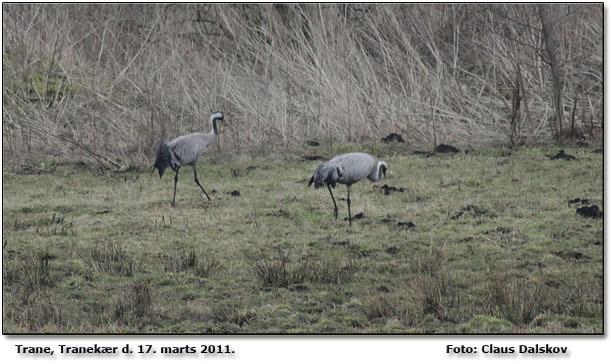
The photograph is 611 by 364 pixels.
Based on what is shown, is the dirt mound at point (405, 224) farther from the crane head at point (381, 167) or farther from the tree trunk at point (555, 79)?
the tree trunk at point (555, 79)

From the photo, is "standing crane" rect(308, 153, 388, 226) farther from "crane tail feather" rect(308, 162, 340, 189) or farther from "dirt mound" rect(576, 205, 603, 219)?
"dirt mound" rect(576, 205, 603, 219)

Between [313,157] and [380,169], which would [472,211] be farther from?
[313,157]

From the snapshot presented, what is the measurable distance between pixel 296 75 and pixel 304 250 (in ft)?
20.3

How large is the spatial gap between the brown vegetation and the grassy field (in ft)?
3.03

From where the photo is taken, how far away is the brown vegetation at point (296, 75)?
36.6ft

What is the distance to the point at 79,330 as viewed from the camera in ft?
15.7

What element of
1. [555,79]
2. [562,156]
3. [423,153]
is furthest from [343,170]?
[555,79]

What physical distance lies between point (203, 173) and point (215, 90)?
2.28 meters

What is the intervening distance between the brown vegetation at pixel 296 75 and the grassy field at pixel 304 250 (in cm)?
92

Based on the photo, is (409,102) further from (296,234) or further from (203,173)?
(296,234)

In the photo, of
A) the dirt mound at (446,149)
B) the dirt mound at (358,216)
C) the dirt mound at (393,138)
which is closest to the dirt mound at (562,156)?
the dirt mound at (446,149)

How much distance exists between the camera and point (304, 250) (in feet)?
22.1

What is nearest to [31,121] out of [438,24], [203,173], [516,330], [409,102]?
[203,173]

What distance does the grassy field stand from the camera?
5.01m
